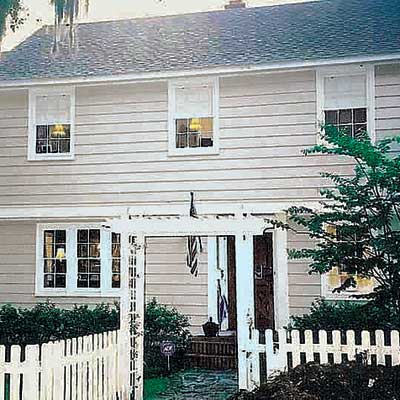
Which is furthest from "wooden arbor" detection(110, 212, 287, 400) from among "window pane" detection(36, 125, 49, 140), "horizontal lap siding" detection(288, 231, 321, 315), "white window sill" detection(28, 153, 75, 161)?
"window pane" detection(36, 125, 49, 140)

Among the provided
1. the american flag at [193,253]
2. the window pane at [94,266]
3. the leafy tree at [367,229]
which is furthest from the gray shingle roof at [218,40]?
the leafy tree at [367,229]

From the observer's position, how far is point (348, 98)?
11.8 metres

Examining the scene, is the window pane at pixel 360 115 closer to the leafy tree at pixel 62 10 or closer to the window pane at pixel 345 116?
the window pane at pixel 345 116

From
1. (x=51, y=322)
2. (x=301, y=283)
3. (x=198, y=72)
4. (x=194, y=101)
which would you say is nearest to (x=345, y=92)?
(x=198, y=72)

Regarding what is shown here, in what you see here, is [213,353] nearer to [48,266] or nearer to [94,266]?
[94,266]

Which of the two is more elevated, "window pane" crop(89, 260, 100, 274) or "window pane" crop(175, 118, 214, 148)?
"window pane" crop(175, 118, 214, 148)

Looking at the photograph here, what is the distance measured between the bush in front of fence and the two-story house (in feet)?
13.4

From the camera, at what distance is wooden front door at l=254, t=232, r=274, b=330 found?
41.8 ft

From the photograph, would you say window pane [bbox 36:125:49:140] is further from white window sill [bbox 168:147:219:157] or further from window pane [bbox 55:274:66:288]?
window pane [bbox 55:274:66:288]

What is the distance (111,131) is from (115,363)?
18.6 feet

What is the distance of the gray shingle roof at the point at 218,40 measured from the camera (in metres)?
12.4

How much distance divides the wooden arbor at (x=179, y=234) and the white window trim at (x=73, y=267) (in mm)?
3621

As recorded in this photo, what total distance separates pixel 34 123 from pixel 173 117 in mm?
2806

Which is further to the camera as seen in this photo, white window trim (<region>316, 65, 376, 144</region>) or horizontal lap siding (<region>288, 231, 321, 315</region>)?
horizontal lap siding (<region>288, 231, 321, 315</region>)
